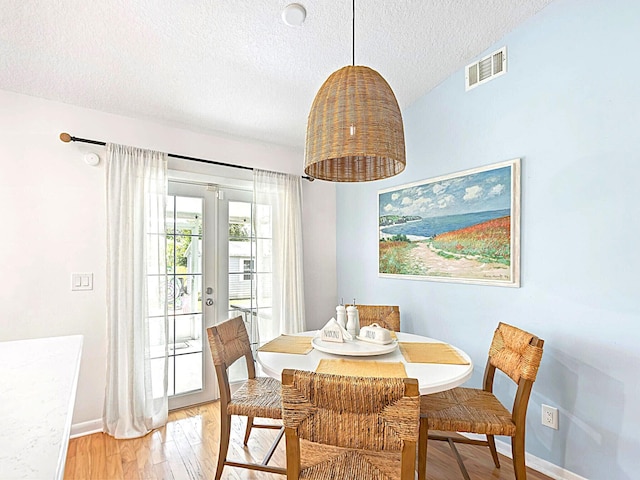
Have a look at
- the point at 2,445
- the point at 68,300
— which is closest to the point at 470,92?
the point at 2,445

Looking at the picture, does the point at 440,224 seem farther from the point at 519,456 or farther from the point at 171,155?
the point at 171,155

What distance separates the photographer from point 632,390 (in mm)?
1869

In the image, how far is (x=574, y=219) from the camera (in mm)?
2113

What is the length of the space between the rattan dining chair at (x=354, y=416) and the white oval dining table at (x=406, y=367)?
1.10 feet

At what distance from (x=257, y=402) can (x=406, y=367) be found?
834 millimetres

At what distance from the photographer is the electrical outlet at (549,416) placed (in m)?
2.17

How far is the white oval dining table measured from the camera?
157cm

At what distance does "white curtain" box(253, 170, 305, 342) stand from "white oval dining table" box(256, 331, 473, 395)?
1.47 meters

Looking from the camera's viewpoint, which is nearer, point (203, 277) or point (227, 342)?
point (227, 342)

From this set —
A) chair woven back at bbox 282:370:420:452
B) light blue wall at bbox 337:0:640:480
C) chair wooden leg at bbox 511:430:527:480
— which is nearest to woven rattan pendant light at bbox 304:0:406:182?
chair woven back at bbox 282:370:420:452

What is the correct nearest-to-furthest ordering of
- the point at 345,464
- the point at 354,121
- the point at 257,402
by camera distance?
the point at 345,464 → the point at 354,121 → the point at 257,402

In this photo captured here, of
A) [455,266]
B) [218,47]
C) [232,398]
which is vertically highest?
[218,47]

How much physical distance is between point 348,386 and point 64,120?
276cm

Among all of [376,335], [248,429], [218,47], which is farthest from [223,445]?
[218,47]
